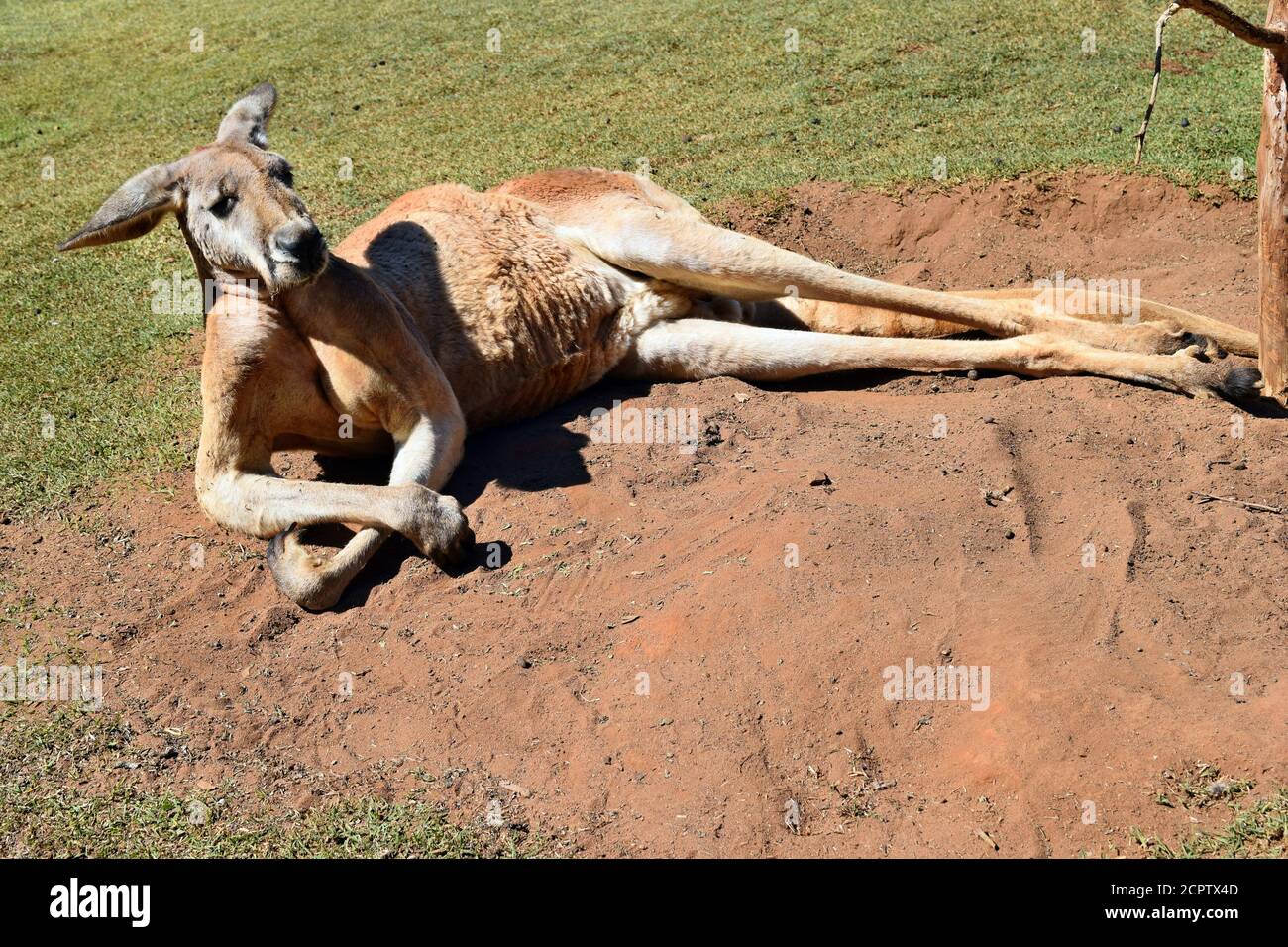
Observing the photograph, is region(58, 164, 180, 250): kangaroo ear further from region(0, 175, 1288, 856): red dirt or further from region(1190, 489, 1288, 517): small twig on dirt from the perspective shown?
region(1190, 489, 1288, 517): small twig on dirt

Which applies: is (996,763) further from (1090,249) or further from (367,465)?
(1090,249)

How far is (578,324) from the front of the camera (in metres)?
5.59

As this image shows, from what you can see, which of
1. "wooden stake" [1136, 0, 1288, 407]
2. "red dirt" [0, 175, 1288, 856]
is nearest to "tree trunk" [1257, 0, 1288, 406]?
"wooden stake" [1136, 0, 1288, 407]

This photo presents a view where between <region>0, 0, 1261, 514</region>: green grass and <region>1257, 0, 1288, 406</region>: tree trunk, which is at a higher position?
<region>0, 0, 1261, 514</region>: green grass

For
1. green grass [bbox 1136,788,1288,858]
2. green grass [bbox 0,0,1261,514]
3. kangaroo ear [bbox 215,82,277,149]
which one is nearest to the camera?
green grass [bbox 1136,788,1288,858]

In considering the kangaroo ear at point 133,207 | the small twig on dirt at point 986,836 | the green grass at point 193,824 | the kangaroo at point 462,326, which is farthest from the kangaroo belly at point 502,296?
the small twig on dirt at point 986,836

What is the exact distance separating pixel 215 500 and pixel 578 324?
6.19 ft

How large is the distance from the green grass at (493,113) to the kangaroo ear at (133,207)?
1.45 m

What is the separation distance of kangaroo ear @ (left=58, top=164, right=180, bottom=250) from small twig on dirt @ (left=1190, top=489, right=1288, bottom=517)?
12.9 ft

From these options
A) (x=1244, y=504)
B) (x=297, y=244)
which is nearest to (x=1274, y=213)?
(x=1244, y=504)

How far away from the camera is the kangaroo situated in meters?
4.38

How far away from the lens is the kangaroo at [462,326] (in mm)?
4375

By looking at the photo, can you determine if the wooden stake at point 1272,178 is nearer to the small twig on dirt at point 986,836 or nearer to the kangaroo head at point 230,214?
the small twig on dirt at point 986,836
